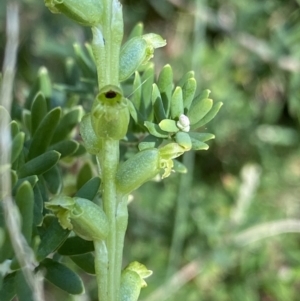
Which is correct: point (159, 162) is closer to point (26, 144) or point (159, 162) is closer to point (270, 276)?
point (26, 144)

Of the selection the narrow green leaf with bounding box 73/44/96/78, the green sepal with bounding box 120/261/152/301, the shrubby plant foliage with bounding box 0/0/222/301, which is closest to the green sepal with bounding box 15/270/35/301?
the shrubby plant foliage with bounding box 0/0/222/301

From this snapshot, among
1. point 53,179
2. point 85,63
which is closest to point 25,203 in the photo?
point 53,179

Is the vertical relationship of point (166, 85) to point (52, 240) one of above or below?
above

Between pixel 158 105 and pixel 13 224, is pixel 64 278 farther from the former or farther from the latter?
pixel 158 105

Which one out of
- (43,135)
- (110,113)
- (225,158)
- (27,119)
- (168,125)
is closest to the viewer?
(110,113)

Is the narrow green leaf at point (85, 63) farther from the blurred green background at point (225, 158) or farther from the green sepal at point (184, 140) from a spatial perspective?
the blurred green background at point (225, 158)

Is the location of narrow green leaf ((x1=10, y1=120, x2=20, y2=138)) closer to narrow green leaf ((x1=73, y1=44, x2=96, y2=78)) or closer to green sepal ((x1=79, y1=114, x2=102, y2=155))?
Answer: green sepal ((x1=79, y1=114, x2=102, y2=155))
